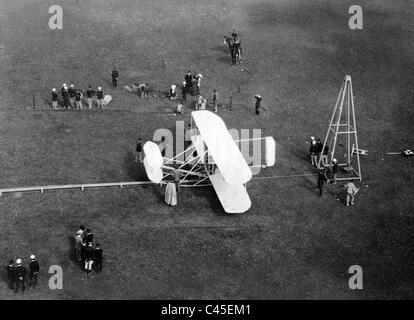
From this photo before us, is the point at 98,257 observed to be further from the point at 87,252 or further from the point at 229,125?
the point at 229,125

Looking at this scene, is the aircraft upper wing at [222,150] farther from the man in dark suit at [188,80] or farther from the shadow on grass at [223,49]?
the shadow on grass at [223,49]

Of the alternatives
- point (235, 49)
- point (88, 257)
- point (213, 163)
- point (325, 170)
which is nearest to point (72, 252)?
point (88, 257)

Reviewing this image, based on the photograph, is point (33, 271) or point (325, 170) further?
point (325, 170)

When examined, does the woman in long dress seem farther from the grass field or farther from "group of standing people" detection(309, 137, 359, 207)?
"group of standing people" detection(309, 137, 359, 207)

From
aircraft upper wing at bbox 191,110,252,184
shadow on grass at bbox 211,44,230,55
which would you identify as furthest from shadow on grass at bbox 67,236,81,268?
shadow on grass at bbox 211,44,230,55

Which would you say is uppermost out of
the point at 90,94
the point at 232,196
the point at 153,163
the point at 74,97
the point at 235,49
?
the point at 235,49
